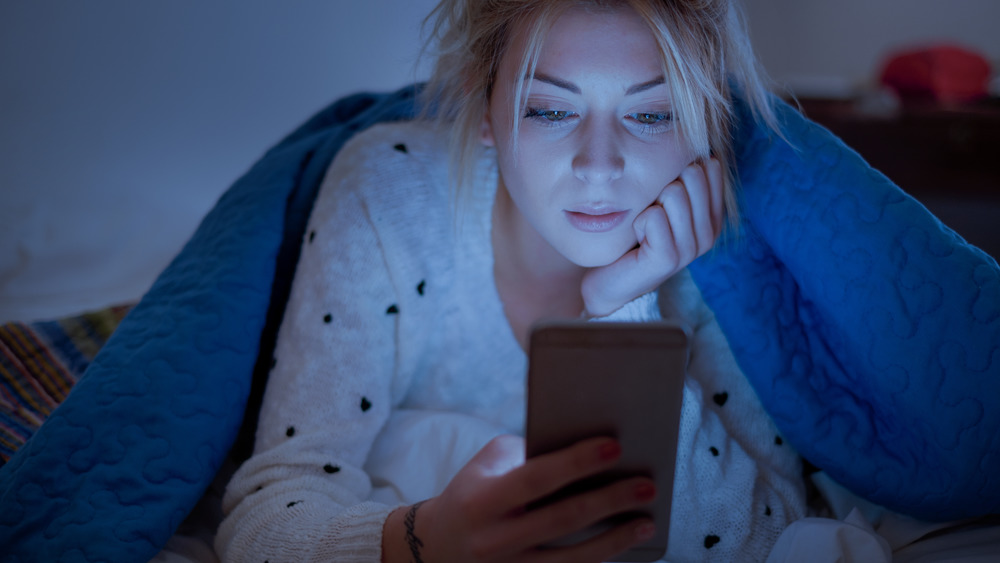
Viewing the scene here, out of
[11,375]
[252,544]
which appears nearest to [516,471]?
[252,544]

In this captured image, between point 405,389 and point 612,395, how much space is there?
43 cm

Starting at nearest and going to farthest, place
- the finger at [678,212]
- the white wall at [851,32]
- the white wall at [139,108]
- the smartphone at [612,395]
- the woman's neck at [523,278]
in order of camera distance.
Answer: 1. the smartphone at [612,395]
2. the finger at [678,212]
3. the woman's neck at [523,278]
4. the white wall at [139,108]
5. the white wall at [851,32]

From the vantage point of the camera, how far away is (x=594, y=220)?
74 centimetres

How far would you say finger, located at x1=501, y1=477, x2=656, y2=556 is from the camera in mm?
507

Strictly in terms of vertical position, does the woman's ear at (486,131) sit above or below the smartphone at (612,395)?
above

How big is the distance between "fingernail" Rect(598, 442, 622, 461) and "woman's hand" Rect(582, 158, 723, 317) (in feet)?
0.99

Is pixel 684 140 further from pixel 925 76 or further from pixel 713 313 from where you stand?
pixel 925 76

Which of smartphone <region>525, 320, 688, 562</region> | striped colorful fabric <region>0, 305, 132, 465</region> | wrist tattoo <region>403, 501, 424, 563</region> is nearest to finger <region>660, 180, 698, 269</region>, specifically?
smartphone <region>525, 320, 688, 562</region>

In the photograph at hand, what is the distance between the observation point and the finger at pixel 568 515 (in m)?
0.51

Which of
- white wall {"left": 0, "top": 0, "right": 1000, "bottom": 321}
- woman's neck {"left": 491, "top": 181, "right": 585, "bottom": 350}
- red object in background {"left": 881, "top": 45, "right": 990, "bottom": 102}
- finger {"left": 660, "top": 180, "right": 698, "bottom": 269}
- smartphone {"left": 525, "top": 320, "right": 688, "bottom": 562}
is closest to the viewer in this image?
smartphone {"left": 525, "top": 320, "right": 688, "bottom": 562}

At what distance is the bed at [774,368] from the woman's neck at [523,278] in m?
0.17

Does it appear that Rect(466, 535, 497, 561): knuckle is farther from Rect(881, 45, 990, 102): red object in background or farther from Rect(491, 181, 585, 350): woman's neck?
Rect(881, 45, 990, 102): red object in background

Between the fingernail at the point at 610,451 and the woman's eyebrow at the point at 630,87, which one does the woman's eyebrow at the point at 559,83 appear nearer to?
the woman's eyebrow at the point at 630,87

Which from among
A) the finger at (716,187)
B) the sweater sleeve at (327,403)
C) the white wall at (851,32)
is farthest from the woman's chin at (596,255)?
the white wall at (851,32)
